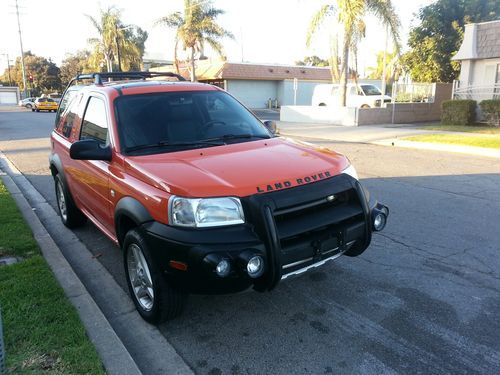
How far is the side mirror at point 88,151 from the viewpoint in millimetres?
3795

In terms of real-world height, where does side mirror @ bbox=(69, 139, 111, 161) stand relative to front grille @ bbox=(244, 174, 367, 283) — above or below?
above

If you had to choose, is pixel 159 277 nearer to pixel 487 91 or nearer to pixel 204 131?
pixel 204 131

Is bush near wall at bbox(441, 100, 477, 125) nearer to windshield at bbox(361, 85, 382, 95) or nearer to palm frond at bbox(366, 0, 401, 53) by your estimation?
palm frond at bbox(366, 0, 401, 53)

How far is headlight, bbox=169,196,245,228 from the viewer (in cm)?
304

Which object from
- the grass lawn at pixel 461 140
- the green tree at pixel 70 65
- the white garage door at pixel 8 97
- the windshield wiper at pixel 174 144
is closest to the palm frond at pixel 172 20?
the grass lawn at pixel 461 140

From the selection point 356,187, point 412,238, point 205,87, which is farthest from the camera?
point 412,238

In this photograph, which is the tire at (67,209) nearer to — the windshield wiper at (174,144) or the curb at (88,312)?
the curb at (88,312)

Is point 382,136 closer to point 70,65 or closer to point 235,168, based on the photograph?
point 235,168

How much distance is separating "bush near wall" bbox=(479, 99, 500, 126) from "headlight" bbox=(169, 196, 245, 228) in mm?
19073

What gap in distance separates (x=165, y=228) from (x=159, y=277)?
417 mm

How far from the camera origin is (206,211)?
3043 mm

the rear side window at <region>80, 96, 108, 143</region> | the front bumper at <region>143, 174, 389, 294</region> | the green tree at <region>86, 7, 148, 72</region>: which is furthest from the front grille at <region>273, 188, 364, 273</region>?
the green tree at <region>86, 7, 148, 72</region>

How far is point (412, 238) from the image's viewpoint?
5.36 metres

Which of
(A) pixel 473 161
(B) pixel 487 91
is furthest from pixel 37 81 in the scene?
(A) pixel 473 161
